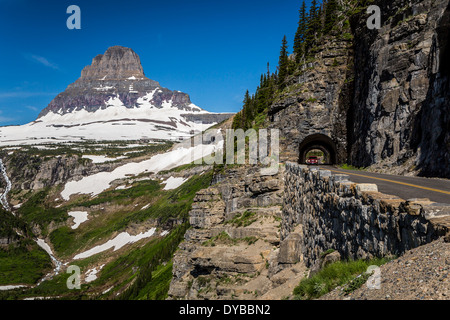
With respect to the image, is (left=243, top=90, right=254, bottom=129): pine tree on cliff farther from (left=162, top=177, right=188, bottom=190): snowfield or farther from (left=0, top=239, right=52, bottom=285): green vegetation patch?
(left=162, top=177, right=188, bottom=190): snowfield

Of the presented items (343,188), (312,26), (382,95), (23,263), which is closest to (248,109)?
(312,26)

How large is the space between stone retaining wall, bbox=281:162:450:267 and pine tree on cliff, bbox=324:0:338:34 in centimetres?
4610

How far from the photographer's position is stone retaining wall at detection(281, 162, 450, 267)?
18.9 ft

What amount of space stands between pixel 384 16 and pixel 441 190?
27.5 metres

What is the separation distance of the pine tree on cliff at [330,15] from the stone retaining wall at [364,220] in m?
46.1

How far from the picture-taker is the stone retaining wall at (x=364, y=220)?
18.9 feet

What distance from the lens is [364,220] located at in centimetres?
788

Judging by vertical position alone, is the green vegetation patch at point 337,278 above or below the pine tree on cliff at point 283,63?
below

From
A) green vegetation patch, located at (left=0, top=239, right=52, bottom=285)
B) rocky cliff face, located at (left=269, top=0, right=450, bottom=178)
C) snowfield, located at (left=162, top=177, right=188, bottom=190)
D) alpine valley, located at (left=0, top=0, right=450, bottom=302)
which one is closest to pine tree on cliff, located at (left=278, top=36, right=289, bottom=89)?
alpine valley, located at (left=0, top=0, right=450, bottom=302)

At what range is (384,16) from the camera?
32.8 m

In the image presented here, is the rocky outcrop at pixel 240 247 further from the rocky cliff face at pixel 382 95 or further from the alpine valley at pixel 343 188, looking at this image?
the rocky cliff face at pixel 382 95

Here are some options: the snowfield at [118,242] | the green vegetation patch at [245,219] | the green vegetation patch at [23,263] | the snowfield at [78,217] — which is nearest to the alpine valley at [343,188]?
the green vegetation patch at [245,219]
